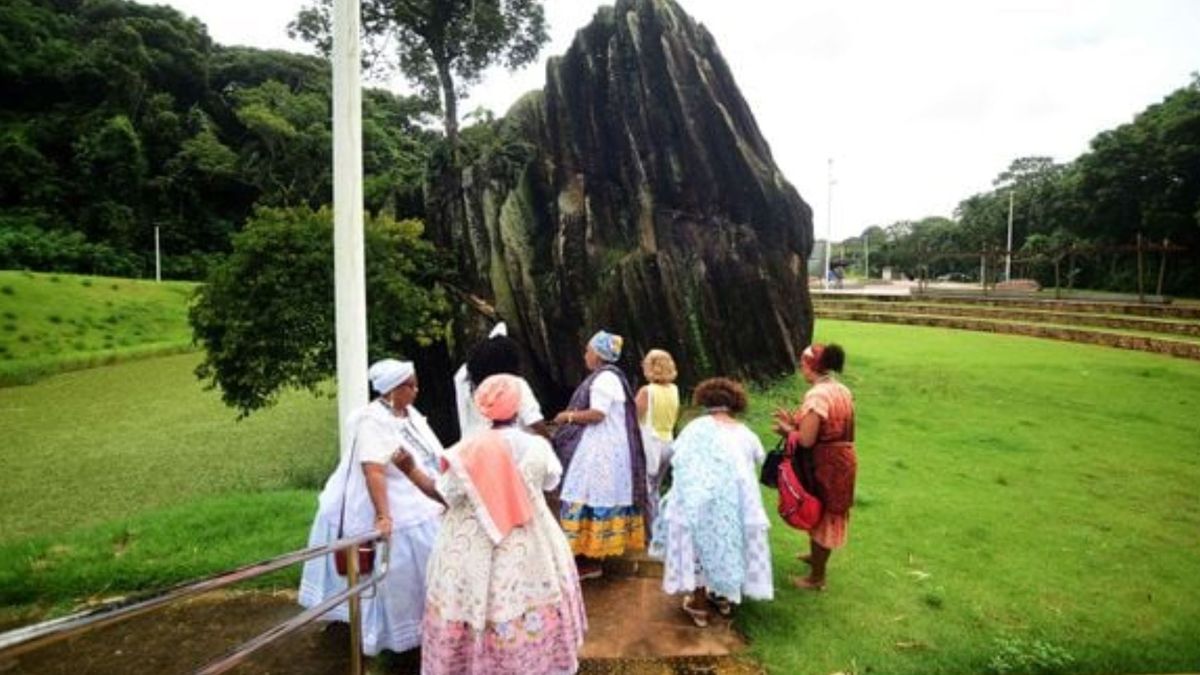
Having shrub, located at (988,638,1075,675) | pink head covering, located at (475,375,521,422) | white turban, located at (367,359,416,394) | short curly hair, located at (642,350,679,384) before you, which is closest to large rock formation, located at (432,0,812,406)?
short curly hair, located at (642,350,679,384)

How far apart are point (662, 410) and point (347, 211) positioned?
109 inches

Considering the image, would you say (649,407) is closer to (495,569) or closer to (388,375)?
(388,375)

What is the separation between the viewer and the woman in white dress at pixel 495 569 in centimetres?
310

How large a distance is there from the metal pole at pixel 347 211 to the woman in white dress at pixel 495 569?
2.37 m

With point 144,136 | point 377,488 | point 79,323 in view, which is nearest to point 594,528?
point 377,488

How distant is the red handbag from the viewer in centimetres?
456

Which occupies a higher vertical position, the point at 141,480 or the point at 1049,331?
the point at 1049,331

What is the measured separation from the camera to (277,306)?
9.40m

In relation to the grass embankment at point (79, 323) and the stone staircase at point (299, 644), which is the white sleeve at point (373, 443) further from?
the grass embankment at point (79, 323)

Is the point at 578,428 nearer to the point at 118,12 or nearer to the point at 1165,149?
the point at 1165,149

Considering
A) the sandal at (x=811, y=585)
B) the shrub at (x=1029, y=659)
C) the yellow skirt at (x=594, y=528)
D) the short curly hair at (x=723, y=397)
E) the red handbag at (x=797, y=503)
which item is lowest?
the shrub at (x=1029, y=659)

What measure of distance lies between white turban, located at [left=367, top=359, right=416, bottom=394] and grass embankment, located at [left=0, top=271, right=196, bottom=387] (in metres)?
18.2

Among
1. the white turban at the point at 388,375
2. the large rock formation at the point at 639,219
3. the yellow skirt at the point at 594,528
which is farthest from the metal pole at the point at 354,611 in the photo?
the large rock formation at the point at 639,219

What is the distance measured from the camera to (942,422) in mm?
10125
